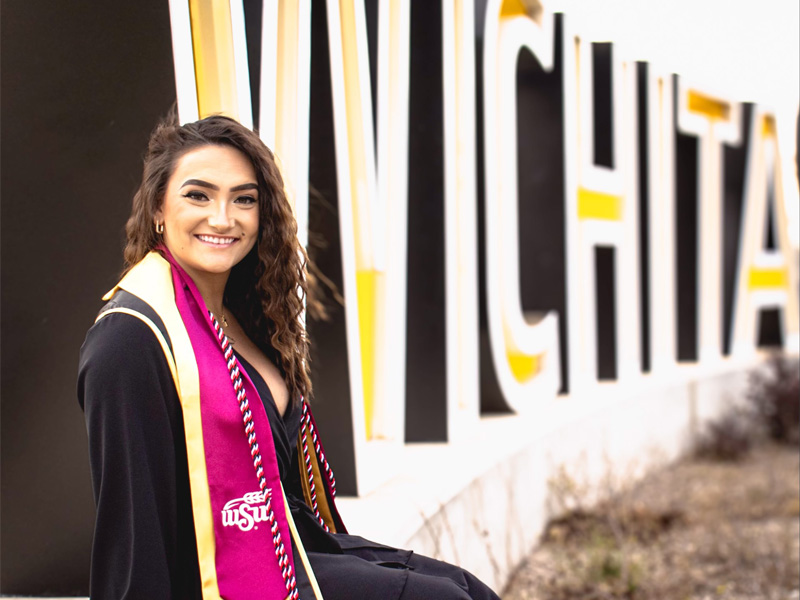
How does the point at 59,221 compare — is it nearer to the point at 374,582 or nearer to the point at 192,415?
the point at 192,415

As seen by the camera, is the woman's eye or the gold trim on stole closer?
the gold trim on stole

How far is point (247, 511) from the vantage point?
192cm

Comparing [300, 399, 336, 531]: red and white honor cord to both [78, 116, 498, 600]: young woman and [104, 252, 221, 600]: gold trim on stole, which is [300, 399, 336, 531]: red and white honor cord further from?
[104, 252, 221, 600]: gold trim on stole

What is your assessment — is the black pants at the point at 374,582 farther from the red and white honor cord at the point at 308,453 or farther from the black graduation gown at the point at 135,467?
the black graduation gown at the point at 135,467

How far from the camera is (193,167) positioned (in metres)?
2.06

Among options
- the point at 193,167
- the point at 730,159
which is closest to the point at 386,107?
the point at 193,167

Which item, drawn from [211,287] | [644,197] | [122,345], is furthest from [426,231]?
[644,197]

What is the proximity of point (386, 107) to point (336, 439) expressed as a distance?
152 centimetres

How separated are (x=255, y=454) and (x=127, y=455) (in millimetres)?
281

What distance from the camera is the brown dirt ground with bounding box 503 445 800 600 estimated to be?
4.74 metres

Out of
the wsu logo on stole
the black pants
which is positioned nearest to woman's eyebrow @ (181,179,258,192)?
the wsu logo on stole

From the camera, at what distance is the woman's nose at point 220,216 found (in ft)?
6.75

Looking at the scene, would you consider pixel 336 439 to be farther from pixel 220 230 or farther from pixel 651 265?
pixel 651 265

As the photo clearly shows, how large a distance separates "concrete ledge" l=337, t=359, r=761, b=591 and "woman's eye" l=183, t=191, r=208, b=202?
4.96 ft
